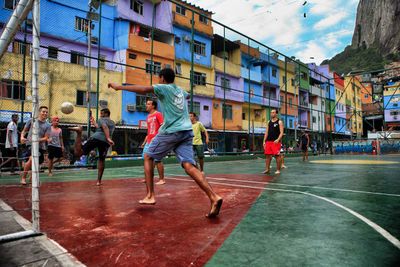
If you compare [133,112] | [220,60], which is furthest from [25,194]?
[220,60]

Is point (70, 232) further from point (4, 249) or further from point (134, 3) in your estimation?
point (134, 3)

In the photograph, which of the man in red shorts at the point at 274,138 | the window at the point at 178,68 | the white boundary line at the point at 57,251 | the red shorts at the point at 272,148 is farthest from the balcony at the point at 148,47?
the white boundary line at the point at 57,251

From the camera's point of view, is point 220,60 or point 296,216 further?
point 220,60

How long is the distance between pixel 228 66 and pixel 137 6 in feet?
32.5

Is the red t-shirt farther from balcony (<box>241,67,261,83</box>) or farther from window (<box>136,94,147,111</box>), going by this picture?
balcony (<box>241,67,261,83</box>)

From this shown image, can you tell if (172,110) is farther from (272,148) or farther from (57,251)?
(272,148)

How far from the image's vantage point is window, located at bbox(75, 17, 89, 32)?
2145 centimetres

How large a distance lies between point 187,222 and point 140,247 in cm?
83

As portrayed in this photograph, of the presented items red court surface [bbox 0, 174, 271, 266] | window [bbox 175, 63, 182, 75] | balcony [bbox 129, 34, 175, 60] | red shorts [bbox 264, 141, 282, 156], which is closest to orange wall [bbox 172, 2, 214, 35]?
balcony [bbox 129, 34, 175, 60]

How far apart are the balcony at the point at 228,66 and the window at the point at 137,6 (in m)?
Answer: 7.61

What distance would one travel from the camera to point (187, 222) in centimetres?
320

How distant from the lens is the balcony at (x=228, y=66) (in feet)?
97.2

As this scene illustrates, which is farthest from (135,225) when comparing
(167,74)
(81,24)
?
(81,24)

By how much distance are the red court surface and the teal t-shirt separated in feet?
3.22
